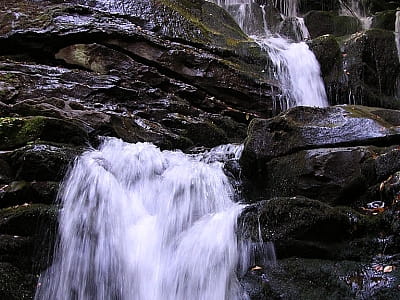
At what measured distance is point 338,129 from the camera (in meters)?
5.45

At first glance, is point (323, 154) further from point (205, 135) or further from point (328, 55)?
point (328, 55)

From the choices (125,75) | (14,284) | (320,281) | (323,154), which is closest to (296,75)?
(125,75)

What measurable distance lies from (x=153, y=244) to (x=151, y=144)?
2.50 meters

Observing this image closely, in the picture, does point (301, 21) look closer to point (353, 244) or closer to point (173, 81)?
point (173, 81)

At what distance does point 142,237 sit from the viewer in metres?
4.41

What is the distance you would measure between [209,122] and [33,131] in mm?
3476

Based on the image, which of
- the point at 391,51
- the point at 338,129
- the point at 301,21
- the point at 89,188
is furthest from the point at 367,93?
the point at 89,188

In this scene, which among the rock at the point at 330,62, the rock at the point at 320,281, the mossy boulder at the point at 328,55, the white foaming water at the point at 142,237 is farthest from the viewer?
the mossy boulder at the point at 328,55

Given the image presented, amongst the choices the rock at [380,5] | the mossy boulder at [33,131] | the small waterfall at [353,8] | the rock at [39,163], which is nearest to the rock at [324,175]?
the rock at [39,163]

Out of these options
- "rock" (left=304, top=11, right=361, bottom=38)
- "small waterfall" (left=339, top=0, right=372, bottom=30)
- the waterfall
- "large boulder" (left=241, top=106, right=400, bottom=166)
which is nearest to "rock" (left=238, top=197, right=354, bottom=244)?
"large boulder" (left=241, top=106, right=400, bottom=166)

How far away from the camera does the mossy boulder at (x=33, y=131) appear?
5.24 metres

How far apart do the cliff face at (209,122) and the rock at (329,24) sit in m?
1.37

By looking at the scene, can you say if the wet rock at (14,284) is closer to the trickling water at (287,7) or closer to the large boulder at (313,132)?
the large boulder at (313,132)

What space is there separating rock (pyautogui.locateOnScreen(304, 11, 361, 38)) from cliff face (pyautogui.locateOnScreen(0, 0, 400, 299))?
1366mm
